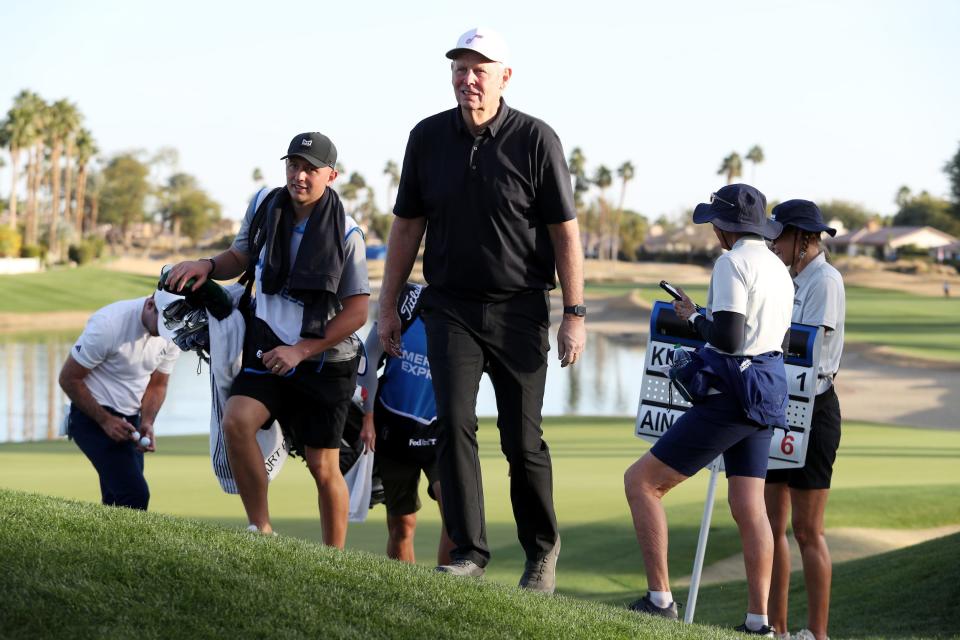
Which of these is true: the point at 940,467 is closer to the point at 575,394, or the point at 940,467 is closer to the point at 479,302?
the point at 479,302

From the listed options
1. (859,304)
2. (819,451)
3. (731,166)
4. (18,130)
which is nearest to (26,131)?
(18,130)

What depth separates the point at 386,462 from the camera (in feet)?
24.6

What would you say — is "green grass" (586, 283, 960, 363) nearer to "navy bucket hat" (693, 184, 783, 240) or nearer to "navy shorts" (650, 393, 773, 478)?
"navy bucket hat" (693, 184, 783, 240)

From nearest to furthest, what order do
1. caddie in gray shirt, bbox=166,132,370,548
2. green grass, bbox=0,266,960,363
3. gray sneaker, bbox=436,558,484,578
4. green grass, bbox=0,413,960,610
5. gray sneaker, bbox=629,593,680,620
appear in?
gray sneaker, bbox=436,558,484,578 → gray sneaker, bbox=629,593,680,620 → caddie in gray shirt, bbox=166,132,370,548 → green grass, bbox=0,413,960,610 → green grass, bbox=0,266,960,363

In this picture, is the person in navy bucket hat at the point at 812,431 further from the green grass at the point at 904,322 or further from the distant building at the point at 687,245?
the distant building at the point at 687,245

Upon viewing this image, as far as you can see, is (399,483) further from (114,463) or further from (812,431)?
(812,431)

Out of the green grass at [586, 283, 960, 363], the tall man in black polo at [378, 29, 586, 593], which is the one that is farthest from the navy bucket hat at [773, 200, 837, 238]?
the green grass at [586, 283, 960, 363]

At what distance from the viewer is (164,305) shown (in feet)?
23.4

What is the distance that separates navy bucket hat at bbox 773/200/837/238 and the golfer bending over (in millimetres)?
895

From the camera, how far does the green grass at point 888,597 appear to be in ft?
23.7

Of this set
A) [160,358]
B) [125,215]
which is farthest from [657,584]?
[125,215]

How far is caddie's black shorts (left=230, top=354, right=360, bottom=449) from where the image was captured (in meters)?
6.30

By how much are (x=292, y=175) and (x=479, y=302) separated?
1.40m

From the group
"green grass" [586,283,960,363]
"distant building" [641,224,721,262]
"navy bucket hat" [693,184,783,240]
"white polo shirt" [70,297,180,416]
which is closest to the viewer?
"navy bucket hat" [693,184,783,240]
